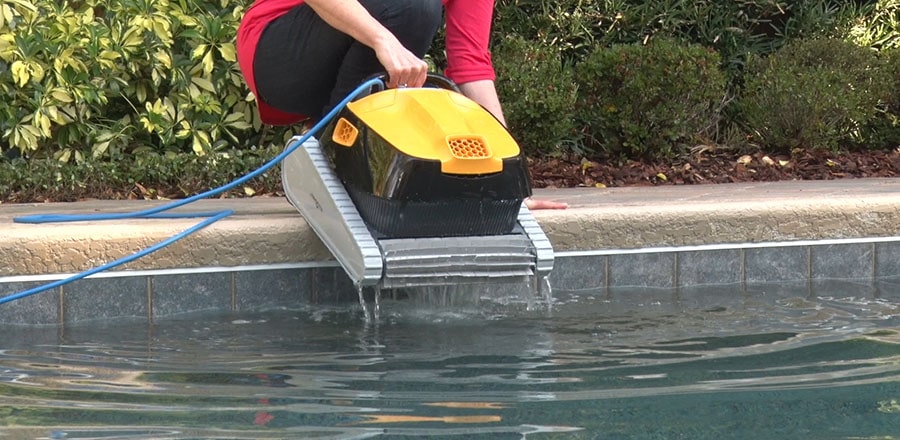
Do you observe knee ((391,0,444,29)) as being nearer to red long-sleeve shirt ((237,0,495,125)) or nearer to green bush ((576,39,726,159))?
red long-sleeve shirt ((237,0,495,125))

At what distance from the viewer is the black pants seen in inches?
133

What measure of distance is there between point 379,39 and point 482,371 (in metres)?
0.95

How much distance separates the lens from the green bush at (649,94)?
5.52m

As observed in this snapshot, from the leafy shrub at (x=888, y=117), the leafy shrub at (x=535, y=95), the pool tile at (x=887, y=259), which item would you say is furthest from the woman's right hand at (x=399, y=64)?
the leafy shrub at (x=888, y=117)

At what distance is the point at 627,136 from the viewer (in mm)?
5676

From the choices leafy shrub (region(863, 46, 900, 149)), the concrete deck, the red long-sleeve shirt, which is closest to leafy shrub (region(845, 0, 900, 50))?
leafy shrub (region(863, 46, 900, 149))

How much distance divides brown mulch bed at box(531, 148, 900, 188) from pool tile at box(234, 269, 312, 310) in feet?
6.40

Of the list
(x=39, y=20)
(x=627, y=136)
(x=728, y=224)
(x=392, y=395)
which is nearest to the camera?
(x=392, y=395)

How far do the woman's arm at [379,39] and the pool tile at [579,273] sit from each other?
2.40 feet

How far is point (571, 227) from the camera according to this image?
11.7ft

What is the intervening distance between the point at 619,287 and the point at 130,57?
2.41m

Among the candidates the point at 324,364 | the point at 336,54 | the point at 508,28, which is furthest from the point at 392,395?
the point at 508,28

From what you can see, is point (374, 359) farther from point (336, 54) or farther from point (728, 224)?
point (728, 224)

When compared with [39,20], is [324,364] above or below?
below
